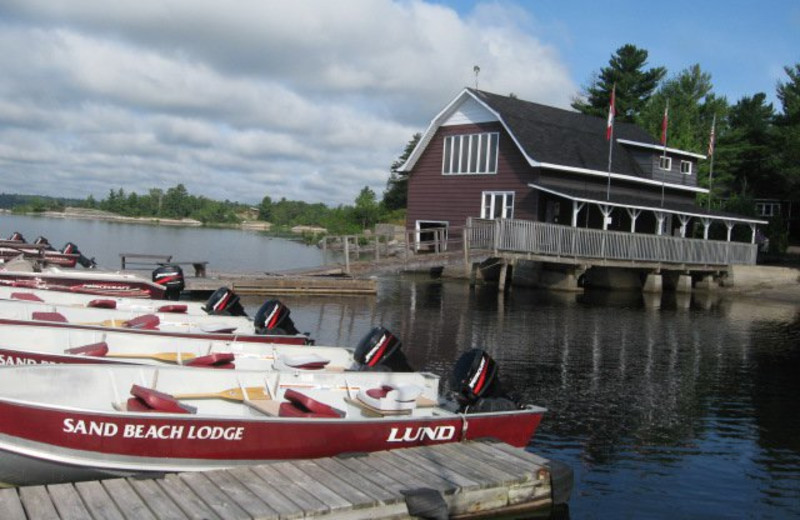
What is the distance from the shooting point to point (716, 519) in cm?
848

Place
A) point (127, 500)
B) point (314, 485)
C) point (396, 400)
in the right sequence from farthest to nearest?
point (396, 400)
point (314, 485)
point (127, 500)

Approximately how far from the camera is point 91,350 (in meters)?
10.3

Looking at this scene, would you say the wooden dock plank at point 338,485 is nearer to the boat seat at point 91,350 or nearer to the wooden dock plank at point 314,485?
the wooden dock plank at point 314,485

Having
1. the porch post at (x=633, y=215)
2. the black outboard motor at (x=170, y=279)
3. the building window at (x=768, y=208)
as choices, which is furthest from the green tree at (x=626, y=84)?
the black outboard motor at (x=170, y=279)

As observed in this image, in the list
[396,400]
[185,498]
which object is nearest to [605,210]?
[396,400]

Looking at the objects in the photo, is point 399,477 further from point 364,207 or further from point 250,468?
point 364,207

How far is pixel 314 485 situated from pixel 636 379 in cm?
979

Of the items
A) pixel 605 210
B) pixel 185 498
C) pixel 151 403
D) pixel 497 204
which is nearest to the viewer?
pixel 185 498

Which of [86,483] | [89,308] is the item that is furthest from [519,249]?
[86,483]

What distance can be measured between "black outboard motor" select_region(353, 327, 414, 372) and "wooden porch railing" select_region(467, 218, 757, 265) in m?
18.7

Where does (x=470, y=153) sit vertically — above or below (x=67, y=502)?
above

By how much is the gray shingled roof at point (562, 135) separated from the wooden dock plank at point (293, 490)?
26.7 meters

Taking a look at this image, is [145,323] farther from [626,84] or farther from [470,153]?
[626,84]

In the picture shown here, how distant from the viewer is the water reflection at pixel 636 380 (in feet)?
30.9
